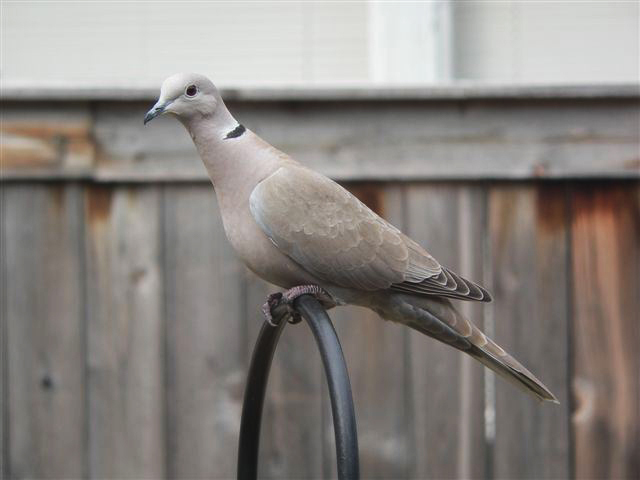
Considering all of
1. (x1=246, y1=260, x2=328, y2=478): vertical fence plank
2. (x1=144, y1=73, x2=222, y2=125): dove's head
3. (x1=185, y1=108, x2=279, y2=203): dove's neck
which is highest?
(x1=144, y1=73, x2=222, y2=125): dove's head

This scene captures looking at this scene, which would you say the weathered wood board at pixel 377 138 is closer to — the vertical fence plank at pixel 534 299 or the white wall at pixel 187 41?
the vertical fence plank at pixel 534 299

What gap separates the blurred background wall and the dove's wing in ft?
2.38

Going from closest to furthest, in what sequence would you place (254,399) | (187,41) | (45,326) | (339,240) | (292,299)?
(254,399) < (292,299) < (339,240) < (45,326) < (187,41)

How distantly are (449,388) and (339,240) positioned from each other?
3.20ft

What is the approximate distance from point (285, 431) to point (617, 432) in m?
1.04

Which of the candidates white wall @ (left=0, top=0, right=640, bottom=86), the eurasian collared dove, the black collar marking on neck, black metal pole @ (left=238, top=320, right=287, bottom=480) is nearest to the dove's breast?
the eurasian collared dove

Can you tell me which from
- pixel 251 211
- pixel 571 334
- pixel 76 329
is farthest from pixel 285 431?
pixel 251 211

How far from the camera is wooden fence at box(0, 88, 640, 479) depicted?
2814mm

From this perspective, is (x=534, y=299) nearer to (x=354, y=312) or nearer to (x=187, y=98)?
(x=354, y=312)

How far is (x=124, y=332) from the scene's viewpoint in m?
2.84

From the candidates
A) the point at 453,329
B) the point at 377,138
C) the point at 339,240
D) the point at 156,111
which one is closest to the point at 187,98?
the point at 156,111

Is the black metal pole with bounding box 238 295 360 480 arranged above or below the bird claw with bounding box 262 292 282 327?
below

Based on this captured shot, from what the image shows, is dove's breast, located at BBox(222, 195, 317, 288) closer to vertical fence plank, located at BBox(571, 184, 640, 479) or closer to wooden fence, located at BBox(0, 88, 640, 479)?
wooden fence, located at BBox(0, 88, 640, 479)

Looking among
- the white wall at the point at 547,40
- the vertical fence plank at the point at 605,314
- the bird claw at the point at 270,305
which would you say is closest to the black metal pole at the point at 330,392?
the bird claw at the point at 270,305
